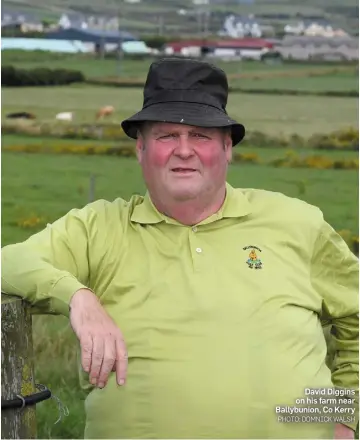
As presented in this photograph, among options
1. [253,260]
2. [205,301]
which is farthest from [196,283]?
[253,260]

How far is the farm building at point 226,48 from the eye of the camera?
630 centimetres

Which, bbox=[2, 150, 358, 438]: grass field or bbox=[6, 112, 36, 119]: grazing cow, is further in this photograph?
bbox=[6, 112, 36, 119]: grazing cow

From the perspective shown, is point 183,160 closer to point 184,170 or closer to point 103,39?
point 184,170

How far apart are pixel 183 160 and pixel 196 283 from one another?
1.08 ft

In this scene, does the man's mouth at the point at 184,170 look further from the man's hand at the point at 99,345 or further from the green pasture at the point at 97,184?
the green pasture at the point at 97,184

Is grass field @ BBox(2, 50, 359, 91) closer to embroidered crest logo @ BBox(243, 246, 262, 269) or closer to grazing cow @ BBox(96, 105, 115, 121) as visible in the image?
grazing cow @ BBox(96, 105, 115, 121)

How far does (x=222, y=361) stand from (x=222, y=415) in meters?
0.13

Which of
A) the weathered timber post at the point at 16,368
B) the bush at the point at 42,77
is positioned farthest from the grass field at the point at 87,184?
the weathered timber post at the point at 16,368

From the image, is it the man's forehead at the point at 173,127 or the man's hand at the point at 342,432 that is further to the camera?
the man's hand at the point at 342,432

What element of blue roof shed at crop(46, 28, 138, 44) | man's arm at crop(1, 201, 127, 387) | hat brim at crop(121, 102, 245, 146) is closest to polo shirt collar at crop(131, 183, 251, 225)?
man's arm at crop(1, 201, 127, 387)

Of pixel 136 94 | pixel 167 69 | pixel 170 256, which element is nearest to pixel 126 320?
pixel 170 256

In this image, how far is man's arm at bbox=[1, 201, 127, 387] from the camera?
2.22 metres

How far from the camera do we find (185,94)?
109 inches

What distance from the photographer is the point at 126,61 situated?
6.47 metres
